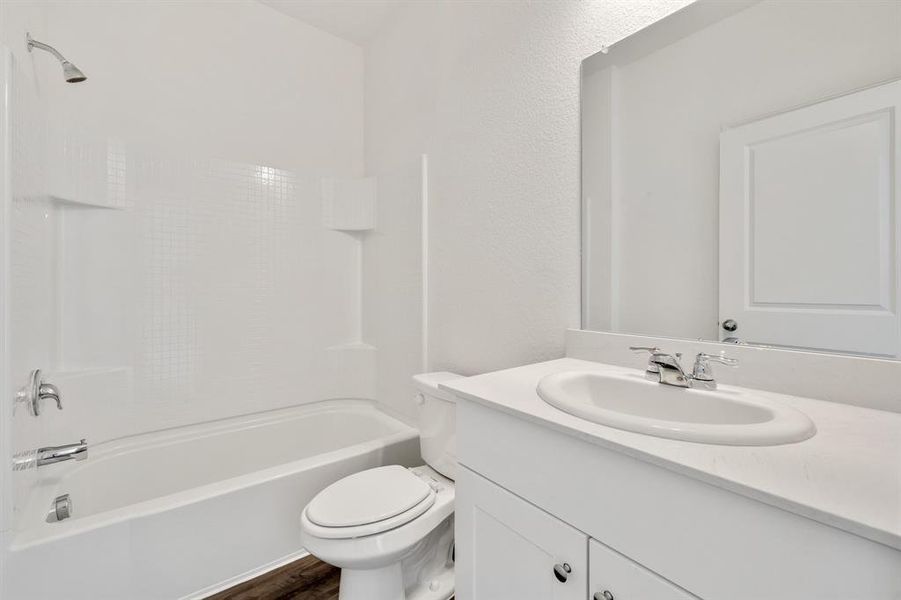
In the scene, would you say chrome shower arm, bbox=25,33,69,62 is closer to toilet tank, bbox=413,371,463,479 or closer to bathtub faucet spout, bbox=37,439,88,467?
bathtub faucet spout, bbox=37,439,88,467

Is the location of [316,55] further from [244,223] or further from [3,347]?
[3,347]

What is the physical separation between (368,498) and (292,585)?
0.54 m

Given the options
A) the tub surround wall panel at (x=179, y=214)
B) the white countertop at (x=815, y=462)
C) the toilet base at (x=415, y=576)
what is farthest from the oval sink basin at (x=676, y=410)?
the tub surround wall panel at (x=179, y=214)

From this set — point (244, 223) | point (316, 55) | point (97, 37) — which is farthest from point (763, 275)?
point (97, 37)

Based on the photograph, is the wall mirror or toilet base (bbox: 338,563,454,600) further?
toilet base (bbox: 338,563,454,600)

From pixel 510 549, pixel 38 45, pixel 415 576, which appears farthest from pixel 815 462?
pixel 38 45

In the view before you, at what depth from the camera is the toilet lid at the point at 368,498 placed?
1169 millimetres

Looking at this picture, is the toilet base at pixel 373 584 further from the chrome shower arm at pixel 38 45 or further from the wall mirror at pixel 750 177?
the chrome shower arm at pixel 38 45

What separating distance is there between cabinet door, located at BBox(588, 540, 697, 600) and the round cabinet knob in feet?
0.14

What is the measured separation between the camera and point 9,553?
105cm

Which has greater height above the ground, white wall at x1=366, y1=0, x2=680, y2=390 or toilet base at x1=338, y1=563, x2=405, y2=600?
white wall at x1=366, y1=0, x2=680, y2=390

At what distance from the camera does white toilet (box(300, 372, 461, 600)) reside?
1.13 meters

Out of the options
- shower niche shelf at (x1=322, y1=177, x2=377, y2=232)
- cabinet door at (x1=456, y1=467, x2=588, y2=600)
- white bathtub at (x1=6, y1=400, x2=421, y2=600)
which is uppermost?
shower niche shelf at (x1=322, y1=177, x2=377, y2=232)

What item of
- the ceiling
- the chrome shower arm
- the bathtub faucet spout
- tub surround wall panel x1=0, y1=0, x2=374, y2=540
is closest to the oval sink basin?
the bathtub faucet spout
